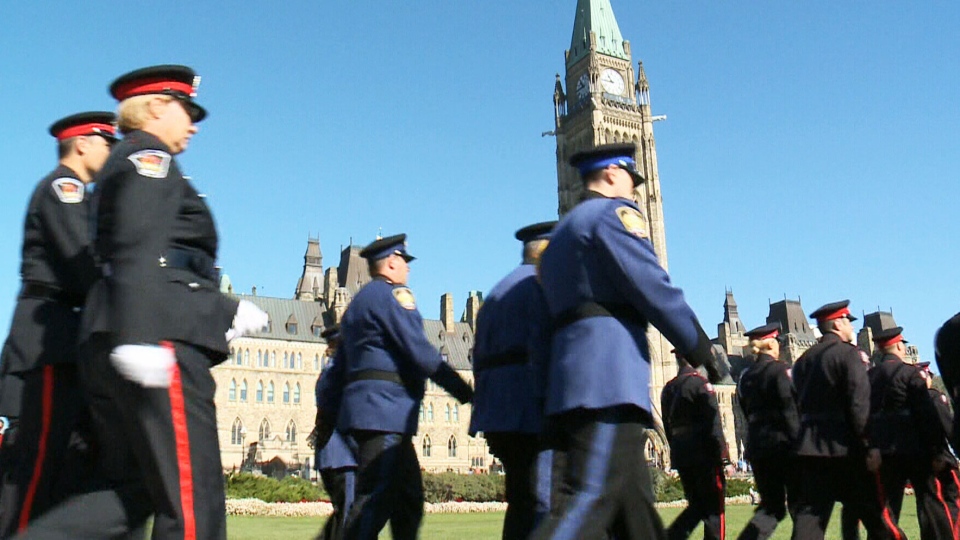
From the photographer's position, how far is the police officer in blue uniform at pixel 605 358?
3.99 meters

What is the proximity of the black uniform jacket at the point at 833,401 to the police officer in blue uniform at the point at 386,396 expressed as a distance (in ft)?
9.81

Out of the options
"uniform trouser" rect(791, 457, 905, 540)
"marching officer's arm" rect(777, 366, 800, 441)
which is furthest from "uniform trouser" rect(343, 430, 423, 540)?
"marching officer's arm" rect(777, 366, 800, 441)

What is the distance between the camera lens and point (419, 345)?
6469 mm

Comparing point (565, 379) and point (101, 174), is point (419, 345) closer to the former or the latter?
point (565, 379)

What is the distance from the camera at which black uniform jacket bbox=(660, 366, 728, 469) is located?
879 centimetres

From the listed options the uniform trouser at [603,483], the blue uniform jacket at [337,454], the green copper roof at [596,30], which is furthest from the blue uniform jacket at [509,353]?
the green copper roof at [596,30]

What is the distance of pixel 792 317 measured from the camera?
10900cm

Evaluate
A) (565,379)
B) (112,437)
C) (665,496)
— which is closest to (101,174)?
(112,437)

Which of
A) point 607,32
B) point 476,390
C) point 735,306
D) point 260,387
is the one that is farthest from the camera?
point 735,306

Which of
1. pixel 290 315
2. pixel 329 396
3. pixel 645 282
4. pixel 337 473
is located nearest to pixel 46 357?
pixel 645 282

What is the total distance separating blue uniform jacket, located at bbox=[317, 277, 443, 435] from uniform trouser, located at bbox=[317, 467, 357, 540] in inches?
80.8

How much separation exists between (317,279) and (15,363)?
80702 millimetres

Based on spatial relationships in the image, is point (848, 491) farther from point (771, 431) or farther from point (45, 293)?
point (45, 293)

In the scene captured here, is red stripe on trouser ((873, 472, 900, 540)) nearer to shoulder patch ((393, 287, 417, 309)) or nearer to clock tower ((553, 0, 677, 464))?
shoulder patch ((393, 287, 417, 309))
